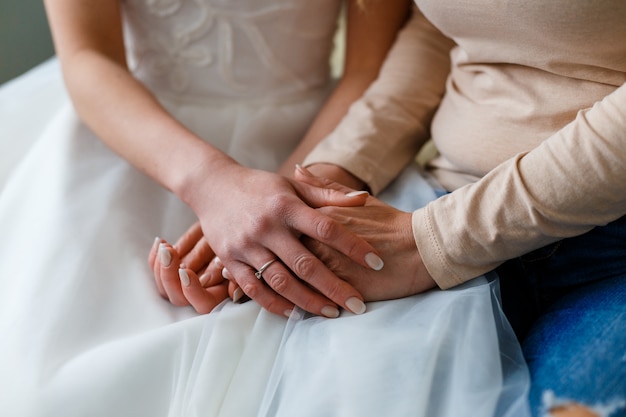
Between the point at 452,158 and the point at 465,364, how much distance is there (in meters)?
0.33

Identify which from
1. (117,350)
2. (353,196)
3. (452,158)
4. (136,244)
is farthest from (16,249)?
(452,158)

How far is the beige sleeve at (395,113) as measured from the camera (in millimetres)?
987

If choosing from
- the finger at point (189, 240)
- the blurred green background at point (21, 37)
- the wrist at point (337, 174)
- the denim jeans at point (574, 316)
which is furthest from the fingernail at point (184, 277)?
the blurred green background at point (21, 37)

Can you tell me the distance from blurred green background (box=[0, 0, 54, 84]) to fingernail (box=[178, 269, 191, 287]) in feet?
3.47

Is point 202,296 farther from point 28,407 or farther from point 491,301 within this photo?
point 491,301

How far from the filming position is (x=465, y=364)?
0.67 metres

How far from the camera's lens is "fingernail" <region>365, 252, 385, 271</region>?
2.56ft

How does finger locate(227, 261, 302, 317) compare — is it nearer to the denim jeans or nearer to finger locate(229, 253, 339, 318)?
finger locate(229, 253, 339, 318)

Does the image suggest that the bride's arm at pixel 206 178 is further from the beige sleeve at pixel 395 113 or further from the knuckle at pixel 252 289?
the beige sleeve at pixel 395 113

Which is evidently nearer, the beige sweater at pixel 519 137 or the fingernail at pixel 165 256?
the beige sweater at pixel 519 137

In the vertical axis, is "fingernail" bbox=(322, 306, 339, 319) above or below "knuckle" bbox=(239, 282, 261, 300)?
below

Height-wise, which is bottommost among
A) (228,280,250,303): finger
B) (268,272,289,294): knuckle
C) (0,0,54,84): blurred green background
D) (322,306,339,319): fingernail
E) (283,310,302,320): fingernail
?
(0,0,54,84): blurred green background

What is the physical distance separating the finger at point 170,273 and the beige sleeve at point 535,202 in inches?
10.9

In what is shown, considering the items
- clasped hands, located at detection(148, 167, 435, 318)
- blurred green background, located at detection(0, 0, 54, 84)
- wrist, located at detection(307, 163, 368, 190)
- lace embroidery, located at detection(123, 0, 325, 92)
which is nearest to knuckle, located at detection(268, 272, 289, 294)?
clasped hands, located at detection(148, 167, 435, 318)
